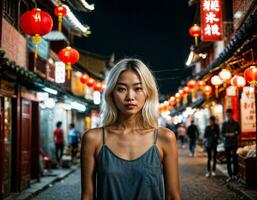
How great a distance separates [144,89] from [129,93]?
0.40ft

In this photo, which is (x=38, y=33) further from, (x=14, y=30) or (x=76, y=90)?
(x=76, y=90)

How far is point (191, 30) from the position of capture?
18.4m

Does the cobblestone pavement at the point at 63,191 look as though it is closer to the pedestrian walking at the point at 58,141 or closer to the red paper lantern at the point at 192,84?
the pedestrian walking at the point at 58,141

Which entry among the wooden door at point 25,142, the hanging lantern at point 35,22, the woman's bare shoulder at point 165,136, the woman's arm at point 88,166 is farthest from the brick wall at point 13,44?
the woman's bare shoulder at point 165,136

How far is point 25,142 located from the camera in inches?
609

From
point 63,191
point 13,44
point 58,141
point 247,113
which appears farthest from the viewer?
point 58,141

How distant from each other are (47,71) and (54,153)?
4.39 meters

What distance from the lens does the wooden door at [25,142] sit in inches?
587

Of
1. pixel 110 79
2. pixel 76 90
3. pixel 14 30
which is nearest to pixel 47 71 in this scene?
pixel 14 30

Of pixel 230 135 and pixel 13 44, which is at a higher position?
pixel 13 44

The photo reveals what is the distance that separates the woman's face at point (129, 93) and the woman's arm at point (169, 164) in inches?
11.1

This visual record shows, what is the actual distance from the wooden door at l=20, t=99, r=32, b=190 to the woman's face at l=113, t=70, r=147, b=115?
12.0m

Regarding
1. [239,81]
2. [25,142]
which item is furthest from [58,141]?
[239,81]

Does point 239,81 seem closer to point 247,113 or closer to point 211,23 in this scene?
point 211,23
